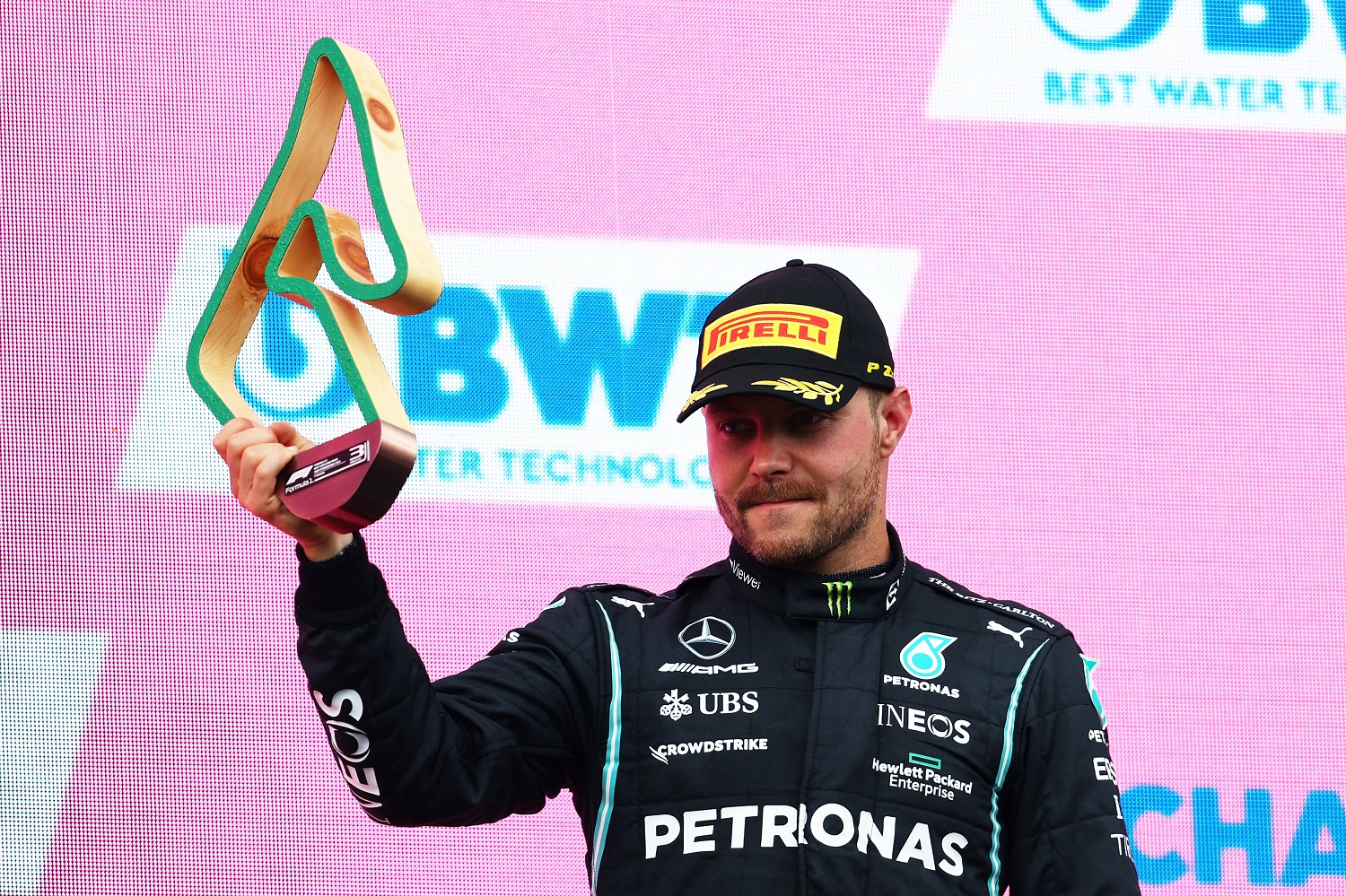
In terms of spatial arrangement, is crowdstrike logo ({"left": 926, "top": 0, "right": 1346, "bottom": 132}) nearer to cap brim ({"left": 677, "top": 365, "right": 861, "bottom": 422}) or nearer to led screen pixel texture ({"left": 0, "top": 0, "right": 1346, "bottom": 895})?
led screen pixel texture ({"left": 0, "top": 0, "right": 1346, "bottom": 895})

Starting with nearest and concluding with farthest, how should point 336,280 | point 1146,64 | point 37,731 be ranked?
point 336,280 < point 37,731 < point 1146,64

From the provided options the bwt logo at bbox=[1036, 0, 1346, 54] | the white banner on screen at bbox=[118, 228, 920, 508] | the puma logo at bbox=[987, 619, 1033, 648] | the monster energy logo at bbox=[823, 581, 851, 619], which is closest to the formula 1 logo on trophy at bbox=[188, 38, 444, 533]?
the monster energy logo at bbox=[823, 581, 851, 619]

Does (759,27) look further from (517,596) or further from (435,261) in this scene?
(435,261)

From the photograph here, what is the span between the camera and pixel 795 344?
1531 mm

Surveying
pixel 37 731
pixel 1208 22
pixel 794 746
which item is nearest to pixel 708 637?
pixel 794 746

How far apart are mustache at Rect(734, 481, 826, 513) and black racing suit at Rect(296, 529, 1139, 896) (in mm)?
82

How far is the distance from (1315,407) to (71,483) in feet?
6.09

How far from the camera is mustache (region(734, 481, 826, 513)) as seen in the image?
150cm

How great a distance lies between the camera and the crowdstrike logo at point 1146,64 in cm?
249

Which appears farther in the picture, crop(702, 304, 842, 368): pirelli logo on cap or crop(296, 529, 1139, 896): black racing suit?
crop(702, 304, 842, 368): pirelli logo on cap

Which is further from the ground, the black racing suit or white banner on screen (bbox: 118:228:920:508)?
white banner on screen (bbox: 118:228:920:508)

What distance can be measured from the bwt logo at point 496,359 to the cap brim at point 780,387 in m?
0.81

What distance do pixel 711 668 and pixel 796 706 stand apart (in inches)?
3.6

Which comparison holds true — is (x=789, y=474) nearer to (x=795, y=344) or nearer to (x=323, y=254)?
(x=795, y=344)
